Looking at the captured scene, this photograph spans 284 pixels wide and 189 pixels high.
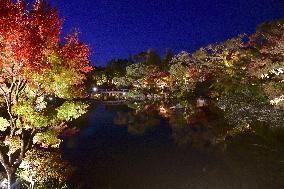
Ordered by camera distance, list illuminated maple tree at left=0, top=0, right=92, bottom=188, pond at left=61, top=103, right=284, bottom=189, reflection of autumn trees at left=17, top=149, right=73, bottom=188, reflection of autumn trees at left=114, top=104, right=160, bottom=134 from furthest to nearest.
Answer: reflection of autumn trees at left=114, top=104, right=160, bottom=134
pond at left=61, top=103, right=284, bottom=189
reflection of autumn trees at left=17, top=149, right=73, bottom=188
illuminated maple tree at left=0, top=0, right=92, bottom=188

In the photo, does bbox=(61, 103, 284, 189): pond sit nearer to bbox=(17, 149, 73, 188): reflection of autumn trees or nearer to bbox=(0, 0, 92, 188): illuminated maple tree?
bbox=(17, 149, 73, 188): reflection of autumn trees

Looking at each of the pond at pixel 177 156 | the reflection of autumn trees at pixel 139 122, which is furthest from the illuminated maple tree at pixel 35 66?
the reflection of autumn trees at pixel 139 122

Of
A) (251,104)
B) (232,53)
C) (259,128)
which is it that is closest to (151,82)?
(232,53)

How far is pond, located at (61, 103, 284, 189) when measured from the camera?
1396cm

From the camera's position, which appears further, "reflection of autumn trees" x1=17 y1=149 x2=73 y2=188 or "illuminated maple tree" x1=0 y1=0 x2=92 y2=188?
"reflection of autumn trees" x1=17 y1=149 x2=73 y2=188

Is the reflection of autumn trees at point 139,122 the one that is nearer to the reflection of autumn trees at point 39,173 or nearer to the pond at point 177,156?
the pond at point 177,156

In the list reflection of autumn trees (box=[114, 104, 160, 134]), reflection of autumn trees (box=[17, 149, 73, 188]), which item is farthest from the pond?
reflection of autumn trees (box=[17, 149, 73, 188])

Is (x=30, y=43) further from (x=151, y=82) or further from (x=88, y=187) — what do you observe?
(x=151, y=82)

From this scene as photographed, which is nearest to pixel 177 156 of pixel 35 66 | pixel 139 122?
pixel 35 66

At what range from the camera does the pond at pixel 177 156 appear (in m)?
14.0

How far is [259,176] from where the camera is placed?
47.0 ft

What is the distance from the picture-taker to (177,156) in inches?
712

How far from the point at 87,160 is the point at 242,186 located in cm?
794

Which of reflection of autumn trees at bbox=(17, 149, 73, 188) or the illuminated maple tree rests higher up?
the illuminated maple tree
